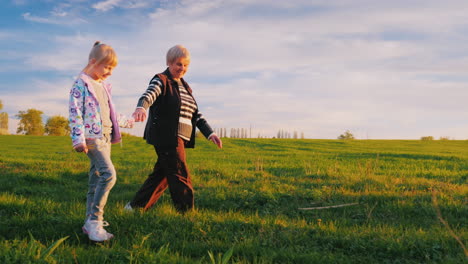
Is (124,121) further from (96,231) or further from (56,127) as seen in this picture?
(56,127)

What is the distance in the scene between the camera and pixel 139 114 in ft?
14.8

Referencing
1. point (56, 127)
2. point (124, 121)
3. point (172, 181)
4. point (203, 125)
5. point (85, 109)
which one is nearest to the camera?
point (85, 109)

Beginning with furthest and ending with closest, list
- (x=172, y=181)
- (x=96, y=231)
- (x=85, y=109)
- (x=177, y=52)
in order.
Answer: (x=172, y=181) → (x=177, y=52) → (x=96, y=231) → (x=85, y=109)

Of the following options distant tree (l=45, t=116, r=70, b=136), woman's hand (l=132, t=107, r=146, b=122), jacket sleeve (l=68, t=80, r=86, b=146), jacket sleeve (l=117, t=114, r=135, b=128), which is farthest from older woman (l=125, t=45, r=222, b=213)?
distant tree (l=45, t=116, r=70, b=136)

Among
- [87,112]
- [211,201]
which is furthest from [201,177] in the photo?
[87,112]

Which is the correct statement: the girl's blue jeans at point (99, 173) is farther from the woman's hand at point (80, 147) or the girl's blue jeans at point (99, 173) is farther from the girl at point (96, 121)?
the woman's hand at point (80, 147)

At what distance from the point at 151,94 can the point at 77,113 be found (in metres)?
1.09

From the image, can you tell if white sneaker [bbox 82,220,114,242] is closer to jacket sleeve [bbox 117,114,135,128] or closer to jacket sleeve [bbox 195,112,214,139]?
jacket sleeve [bbox 117,114,135,128]

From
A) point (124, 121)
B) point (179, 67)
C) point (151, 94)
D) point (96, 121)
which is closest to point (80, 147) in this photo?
point (96, 121)

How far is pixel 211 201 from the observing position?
20.7 ft

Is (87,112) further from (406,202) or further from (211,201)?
(406,202)

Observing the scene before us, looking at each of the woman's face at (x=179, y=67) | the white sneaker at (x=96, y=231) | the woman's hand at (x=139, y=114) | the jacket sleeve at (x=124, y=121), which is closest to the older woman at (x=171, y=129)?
the woman's face at (x=179, y=67)

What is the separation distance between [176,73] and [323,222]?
3122 millimetres

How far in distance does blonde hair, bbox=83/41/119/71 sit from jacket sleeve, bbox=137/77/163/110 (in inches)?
26.4
